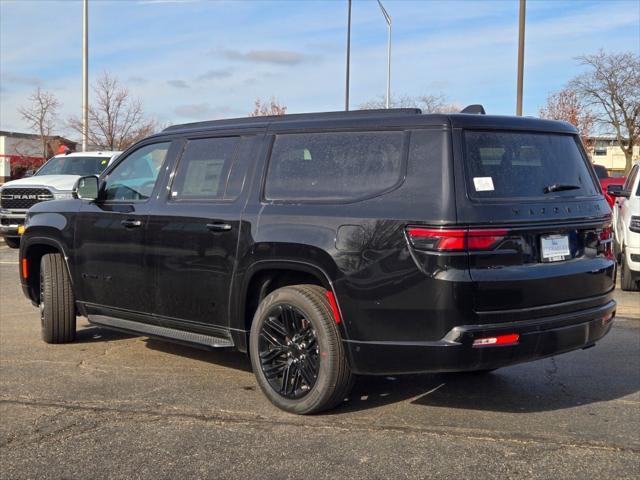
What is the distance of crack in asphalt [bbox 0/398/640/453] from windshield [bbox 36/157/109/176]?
10550 mm

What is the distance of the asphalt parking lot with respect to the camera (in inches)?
153

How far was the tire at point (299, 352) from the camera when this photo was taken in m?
4.50

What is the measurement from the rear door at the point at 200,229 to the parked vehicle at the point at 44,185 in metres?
8.92

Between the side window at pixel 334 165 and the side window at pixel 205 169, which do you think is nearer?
the side window at pixel 334 165

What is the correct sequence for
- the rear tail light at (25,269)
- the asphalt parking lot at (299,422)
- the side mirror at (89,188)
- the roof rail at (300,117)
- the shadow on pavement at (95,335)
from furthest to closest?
the shadow on pavement at (95,335), the rear tail light at (25,269), the side mirror at (89,188), the roof rail at (300,117), the asphalt parking lot at (299,422)

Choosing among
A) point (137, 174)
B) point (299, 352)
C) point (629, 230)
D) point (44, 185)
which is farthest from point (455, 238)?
point (44, 185)

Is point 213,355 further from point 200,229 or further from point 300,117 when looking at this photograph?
point 300,117

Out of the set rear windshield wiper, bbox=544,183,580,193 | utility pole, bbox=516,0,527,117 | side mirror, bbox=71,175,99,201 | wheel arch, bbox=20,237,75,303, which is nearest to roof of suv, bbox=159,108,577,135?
rear windshield wiper, bbox=544,183,580,193

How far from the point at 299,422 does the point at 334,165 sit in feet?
5.33

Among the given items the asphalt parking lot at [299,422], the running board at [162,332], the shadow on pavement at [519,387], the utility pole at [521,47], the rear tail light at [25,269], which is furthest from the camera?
the utility pole at [521,47]

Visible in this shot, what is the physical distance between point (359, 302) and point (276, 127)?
147cm

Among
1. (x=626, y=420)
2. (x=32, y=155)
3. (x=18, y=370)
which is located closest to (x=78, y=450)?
(x=18, y=370)

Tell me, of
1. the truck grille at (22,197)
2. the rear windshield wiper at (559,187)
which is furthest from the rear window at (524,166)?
the truck grille at (22,197)

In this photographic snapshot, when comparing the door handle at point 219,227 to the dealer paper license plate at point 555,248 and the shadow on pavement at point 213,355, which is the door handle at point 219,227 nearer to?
the shadow on pavement at point 213,355
